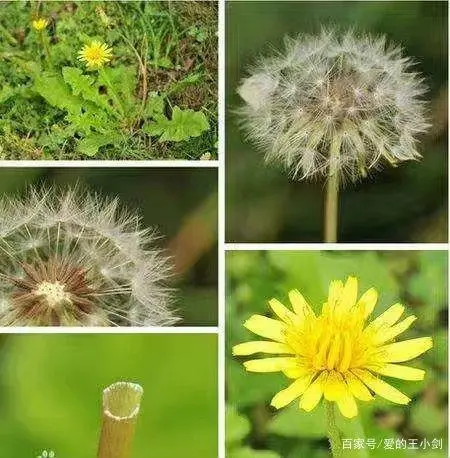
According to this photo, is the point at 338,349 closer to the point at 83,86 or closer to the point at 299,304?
the point at 299,304

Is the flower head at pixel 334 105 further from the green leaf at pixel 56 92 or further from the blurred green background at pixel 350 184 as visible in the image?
the green leaf at pixel 56 92

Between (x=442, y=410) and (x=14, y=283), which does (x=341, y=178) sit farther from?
(x=14, y=283)

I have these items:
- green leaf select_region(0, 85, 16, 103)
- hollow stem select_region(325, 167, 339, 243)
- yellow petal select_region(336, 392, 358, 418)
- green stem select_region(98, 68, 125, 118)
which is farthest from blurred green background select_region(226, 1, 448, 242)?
green leaf select_region(0, 85, 16, 103)

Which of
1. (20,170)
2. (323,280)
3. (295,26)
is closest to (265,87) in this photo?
(295,26)

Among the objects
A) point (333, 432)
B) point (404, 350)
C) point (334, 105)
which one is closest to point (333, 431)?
point (333, 432)

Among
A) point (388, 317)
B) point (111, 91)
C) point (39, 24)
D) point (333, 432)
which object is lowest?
point (333, 432)

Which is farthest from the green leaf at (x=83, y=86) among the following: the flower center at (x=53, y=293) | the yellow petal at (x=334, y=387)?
the yellow petal at (x=334, y=387)
